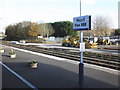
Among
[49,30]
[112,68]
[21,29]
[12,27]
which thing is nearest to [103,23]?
[49,30]

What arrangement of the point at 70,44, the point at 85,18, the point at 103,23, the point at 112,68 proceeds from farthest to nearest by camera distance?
1. the point at 103,23
2. the point at 70,44
3. the point at 112,68
4. the point at 85,18

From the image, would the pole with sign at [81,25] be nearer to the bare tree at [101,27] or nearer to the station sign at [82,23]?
the station sign at [82,23]

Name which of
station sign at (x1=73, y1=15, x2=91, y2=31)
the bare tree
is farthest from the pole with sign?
the bare tree

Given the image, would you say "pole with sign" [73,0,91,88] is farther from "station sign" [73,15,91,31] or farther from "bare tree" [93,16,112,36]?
"bare tree" [93,16,112,36]

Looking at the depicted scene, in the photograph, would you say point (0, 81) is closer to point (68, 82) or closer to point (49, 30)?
point (68, 82)

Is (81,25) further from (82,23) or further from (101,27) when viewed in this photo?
(101,27)

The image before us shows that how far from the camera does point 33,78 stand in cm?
816

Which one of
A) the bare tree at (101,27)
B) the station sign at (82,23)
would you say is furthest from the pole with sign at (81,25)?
the bare tree at (101,27)

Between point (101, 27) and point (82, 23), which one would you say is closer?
point (82, 23)

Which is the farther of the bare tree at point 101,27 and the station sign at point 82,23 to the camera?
the bare tree at point 101,27

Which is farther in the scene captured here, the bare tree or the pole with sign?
the bare tree

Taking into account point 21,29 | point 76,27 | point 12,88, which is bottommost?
point 12,88

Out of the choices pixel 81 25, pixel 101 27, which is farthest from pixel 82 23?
pixel 101 27

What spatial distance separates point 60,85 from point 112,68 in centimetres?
532
